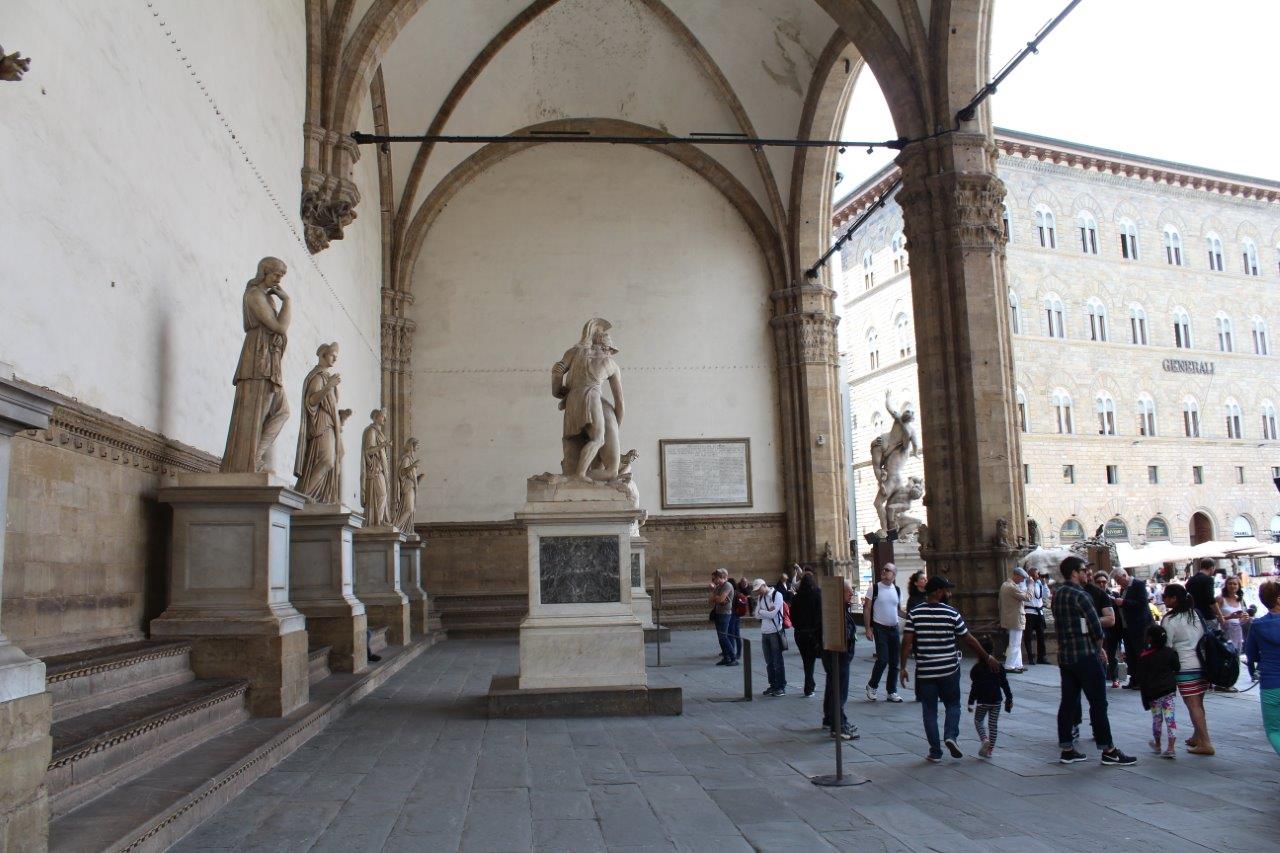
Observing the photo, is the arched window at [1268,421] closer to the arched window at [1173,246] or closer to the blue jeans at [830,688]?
the arched window at [1173,246]

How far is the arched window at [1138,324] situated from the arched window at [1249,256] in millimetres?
6185

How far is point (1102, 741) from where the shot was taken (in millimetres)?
6102

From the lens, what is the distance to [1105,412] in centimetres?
3784

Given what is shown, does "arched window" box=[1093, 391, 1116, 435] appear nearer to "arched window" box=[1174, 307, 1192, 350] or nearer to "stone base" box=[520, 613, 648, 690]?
"arched window" box=[1174, 307, 1192, 350]

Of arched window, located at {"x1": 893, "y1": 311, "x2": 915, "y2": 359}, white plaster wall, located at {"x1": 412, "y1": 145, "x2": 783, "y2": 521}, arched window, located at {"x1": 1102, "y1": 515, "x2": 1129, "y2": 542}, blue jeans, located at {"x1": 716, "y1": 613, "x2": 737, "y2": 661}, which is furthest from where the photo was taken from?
arched window, located at {"x1": 893, "y1": 311, "x2": 915, "y2": 359}

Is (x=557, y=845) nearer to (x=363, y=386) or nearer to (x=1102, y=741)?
(x=1102, y=741)

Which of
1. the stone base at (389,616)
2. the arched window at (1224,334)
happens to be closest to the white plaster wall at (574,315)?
the stone base at (389,616)

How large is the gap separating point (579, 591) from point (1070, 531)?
31731 mm

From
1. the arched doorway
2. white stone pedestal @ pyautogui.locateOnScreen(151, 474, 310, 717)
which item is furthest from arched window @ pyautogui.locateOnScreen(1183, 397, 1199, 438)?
white stone pedestal @ pyautogui.locateOnScreen(151, 474, 310, 717)

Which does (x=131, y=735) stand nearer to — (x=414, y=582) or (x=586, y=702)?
(x=586, y=702)

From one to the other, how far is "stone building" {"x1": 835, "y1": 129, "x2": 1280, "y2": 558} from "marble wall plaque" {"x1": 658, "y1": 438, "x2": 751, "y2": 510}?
51.6 ft

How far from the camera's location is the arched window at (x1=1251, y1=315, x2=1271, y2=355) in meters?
41.4

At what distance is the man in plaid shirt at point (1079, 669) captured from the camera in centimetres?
610

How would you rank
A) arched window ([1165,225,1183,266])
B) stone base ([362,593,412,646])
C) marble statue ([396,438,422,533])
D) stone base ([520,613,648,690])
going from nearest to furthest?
stone base ([520,613,648,690])
stone base ([362,593,412,646])
marble statue ([396,438,422,533])
arched window ([1165,225,1183,266])
